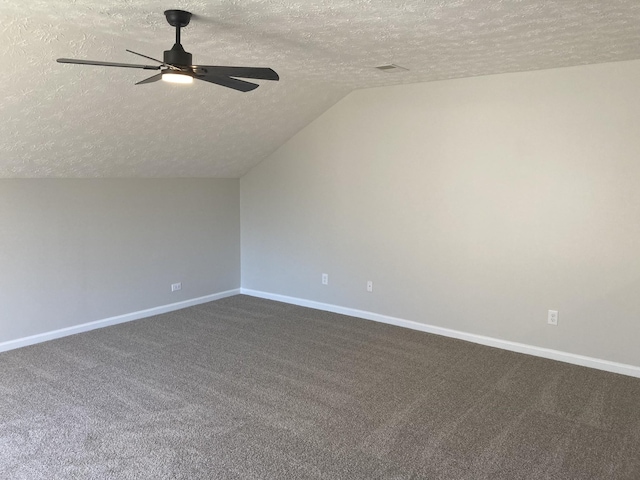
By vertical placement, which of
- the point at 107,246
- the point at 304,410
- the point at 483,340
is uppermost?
the point at 107,246

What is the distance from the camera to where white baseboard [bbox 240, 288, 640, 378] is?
419cm

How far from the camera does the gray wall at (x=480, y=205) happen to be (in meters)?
4.10

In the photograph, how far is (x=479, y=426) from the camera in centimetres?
325

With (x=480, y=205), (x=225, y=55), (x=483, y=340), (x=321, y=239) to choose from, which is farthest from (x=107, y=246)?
(x=483, y=340)

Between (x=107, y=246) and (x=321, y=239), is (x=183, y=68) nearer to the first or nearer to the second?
(x=107, y=246)

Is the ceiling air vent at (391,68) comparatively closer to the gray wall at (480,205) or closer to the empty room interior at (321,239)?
the empty room interior at (321,239)

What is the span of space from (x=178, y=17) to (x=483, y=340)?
3.68m

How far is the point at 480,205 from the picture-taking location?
4.73 m

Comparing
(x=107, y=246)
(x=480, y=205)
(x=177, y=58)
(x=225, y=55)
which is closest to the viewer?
(x=177, y=58)

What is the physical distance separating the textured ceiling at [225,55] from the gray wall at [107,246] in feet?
0.91

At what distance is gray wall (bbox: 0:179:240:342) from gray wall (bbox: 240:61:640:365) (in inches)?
Answer: 30.9

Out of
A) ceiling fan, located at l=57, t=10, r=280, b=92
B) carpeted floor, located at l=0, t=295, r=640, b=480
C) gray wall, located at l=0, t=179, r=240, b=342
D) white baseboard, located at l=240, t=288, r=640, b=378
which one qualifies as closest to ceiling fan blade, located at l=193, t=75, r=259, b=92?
ceiling fan, located at l=57, t=10, r=280, b=92

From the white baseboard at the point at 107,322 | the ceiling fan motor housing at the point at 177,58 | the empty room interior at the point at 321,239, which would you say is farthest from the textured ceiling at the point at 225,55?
the white baseboard at the point at 107,322

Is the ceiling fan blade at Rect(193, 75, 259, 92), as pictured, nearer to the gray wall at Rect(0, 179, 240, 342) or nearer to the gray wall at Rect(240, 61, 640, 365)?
the gray wall at Rect(240, 61, 640, 365)
